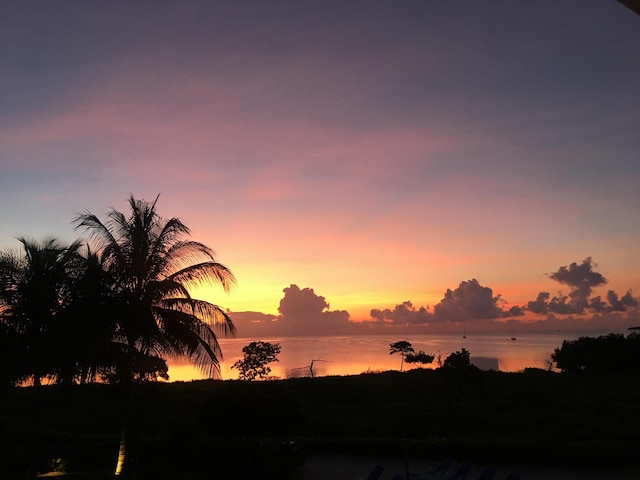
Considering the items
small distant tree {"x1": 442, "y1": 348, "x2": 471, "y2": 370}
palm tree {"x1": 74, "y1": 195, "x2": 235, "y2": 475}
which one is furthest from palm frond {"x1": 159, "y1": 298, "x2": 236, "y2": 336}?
small distant tree {"x1": 442, "y1": 348, "x2": 471, "y2": 370}

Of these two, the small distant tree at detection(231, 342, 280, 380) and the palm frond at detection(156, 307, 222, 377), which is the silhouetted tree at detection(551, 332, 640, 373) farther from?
the palm frond at detection(156, 307, 222, 377)

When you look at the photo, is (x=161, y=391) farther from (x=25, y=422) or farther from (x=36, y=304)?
(x=36, y=304)

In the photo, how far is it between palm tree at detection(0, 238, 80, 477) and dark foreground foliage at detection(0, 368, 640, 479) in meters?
2.04

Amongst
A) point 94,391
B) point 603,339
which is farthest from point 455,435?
point 603,339

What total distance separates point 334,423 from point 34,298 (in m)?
15.0

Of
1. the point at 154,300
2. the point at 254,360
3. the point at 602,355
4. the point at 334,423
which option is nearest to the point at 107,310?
the point at 154,300

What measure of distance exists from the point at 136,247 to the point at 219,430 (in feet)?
18.0

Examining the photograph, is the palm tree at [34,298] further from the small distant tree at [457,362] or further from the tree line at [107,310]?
the small distant tree at [457,362]

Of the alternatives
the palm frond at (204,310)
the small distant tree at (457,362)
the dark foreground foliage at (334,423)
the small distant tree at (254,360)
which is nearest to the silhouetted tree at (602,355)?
the dark foreground foliage at (334,423)

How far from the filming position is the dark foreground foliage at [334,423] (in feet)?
46.9

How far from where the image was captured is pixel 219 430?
1404 centimetres

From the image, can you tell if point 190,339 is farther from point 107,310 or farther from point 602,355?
point 602,355

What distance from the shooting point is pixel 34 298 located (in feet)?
46.8

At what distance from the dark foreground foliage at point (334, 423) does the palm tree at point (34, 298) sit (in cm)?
204
